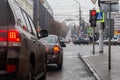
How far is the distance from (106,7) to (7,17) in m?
9.71

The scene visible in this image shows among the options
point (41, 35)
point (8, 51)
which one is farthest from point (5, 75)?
point (41, 35)

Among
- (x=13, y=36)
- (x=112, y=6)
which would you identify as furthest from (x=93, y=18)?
(x=13, y=36)

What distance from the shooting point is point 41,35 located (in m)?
10.8

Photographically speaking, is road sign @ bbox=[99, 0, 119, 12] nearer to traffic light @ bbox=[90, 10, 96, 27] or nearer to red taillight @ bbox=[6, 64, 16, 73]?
red taillight @ bbox=[6, 64, 16, 73]

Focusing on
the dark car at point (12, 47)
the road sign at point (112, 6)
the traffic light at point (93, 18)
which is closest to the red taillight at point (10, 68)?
the dark car at point (12, 47)

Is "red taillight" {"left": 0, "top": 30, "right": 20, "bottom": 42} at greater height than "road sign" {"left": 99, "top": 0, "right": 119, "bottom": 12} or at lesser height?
lesser

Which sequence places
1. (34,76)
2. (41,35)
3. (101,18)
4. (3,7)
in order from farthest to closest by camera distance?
(101,18)
(41,35)
(34,76)
(3,7)

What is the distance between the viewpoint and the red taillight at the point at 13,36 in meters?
7.08

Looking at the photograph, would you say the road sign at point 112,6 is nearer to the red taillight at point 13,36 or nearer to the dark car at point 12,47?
the dark car at point 12,47

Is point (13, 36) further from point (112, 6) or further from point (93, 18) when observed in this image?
point (93, 18)

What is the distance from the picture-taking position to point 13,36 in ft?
23.3

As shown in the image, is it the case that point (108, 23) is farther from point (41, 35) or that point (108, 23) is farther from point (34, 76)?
point (34, 76)

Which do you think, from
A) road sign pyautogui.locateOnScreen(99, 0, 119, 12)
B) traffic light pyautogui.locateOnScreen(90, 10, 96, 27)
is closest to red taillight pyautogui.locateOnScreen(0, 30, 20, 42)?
road sign pyautogui.locateOnScreen(99, 0, 119, 12)

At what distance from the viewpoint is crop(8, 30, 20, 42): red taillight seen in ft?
23.2
